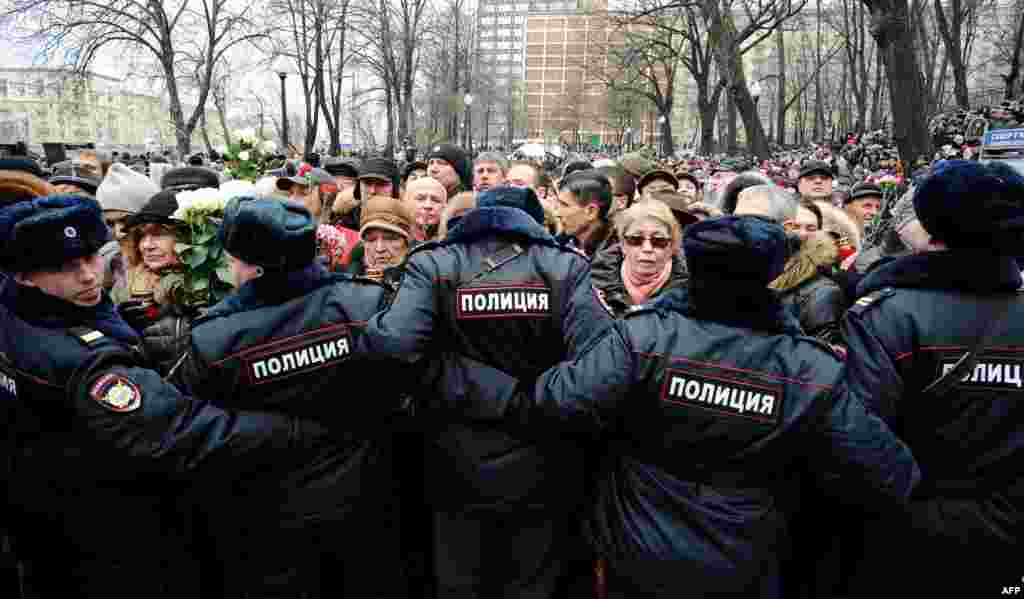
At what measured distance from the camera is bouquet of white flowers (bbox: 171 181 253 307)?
276 cm

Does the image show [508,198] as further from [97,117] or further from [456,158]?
[97,117]

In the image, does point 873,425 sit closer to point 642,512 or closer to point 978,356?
point 978,356

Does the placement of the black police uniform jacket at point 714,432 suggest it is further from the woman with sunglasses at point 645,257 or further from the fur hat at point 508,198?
the woman with sunglasses at point 645,257

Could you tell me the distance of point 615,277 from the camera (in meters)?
Result: 3.32

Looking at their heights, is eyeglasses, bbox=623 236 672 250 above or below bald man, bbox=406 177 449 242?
below

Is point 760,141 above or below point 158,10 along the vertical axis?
below

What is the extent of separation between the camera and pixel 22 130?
29.6 metres

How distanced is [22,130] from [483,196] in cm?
3625

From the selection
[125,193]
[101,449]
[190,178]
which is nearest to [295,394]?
[101,449]

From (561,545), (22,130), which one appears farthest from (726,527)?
(22,130)

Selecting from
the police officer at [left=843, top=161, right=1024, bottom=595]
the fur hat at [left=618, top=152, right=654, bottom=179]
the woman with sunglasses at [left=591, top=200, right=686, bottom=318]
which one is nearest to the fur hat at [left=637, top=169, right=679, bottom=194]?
the fur hat at [left=618, top=152, right=654, bottom=179]

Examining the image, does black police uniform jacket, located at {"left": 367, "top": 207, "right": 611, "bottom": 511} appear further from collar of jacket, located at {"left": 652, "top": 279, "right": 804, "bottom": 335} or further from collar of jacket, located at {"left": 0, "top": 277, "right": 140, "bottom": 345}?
Answer: collar of jacket, located at {"left": 0, "top": 277, "right": 140, "bottom": 345}

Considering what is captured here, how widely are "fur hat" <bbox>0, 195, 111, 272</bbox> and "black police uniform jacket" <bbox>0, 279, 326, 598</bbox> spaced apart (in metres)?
0.11

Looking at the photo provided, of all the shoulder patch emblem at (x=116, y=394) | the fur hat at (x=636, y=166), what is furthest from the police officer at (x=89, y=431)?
the fur hat at (x=636, y=166)
